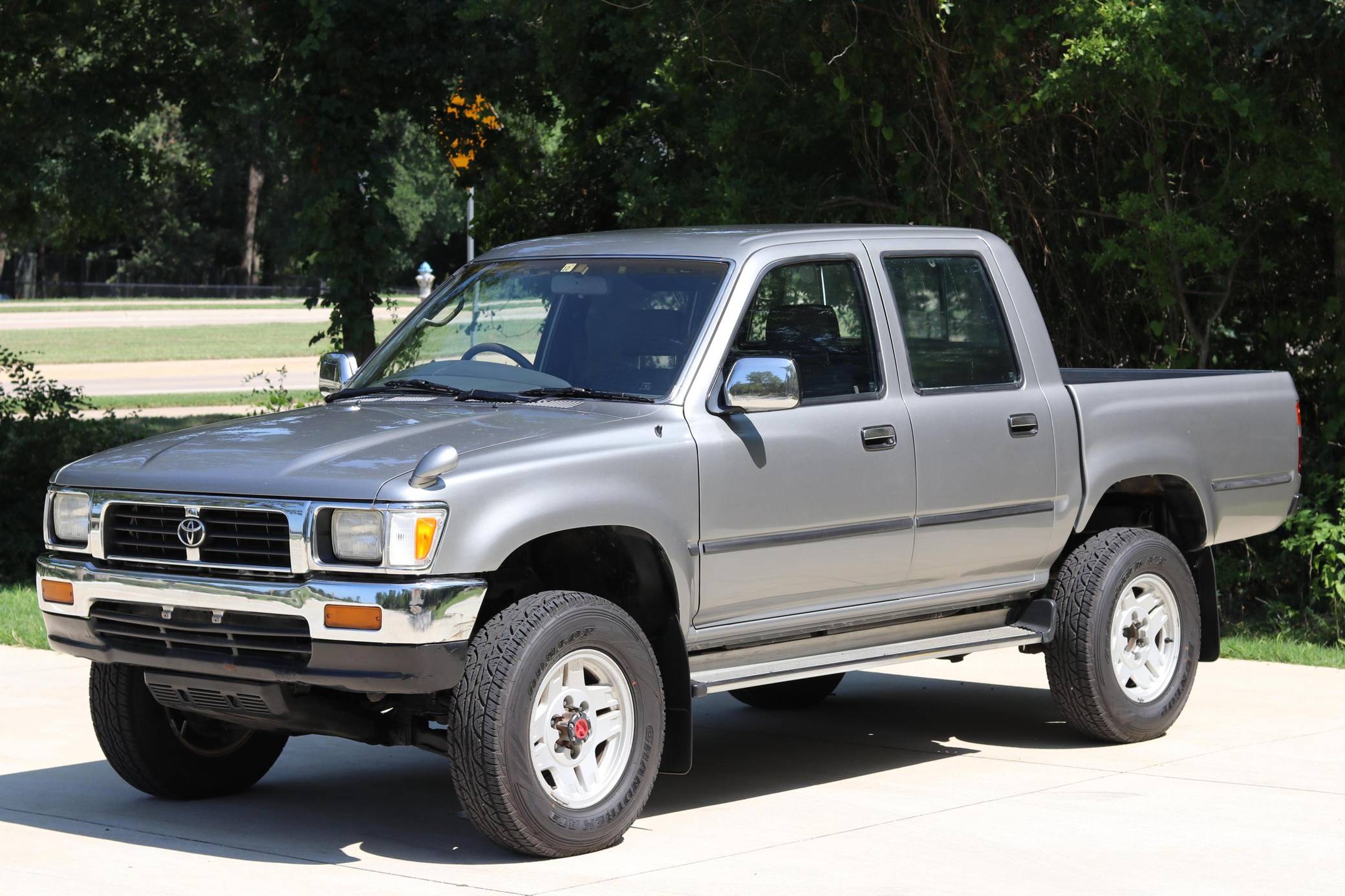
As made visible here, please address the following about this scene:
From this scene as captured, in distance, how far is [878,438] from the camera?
7.16 m

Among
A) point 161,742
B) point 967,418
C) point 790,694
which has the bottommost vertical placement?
point 790,694

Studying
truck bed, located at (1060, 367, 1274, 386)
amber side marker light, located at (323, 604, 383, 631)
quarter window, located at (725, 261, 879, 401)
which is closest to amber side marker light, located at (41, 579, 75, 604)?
amber side marker light, located at (323, 604, 383, 631)

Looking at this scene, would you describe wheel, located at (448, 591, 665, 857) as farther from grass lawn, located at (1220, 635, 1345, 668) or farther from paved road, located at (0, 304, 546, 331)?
paved road, located at (0, 304, 546, 331)

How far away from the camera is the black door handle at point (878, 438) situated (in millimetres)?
7117

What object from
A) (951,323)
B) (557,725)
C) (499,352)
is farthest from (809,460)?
(557,725)

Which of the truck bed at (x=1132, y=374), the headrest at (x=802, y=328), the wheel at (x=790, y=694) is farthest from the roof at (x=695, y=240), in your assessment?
the wheel at (x=790, y=694)

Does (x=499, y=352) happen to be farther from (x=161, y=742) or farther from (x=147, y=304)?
(x=147, y=304)

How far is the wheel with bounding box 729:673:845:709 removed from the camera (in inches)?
360

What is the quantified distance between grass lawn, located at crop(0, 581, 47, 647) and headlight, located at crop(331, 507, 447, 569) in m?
4.68

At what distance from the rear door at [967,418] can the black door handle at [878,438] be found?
0.12 meters

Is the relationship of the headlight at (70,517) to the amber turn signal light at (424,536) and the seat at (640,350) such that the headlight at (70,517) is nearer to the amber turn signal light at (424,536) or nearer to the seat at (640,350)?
the amber turn signal light at (424,536)

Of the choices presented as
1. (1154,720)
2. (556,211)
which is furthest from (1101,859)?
(556,211)

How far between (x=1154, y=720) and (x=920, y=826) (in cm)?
191

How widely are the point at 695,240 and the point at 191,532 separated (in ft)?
7.33
